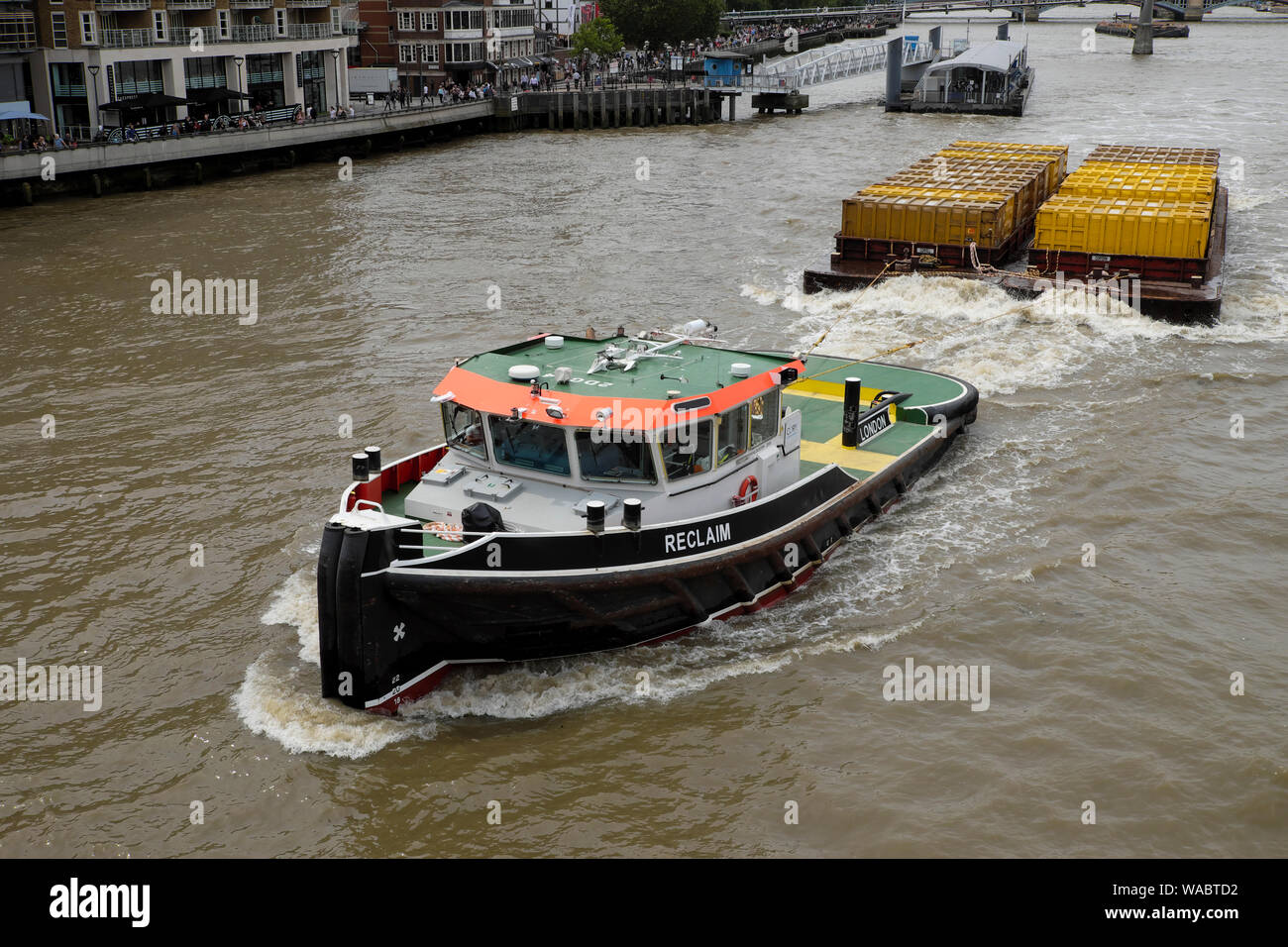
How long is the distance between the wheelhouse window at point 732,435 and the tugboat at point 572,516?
0.08 ft

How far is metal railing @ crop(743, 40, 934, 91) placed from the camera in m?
80.3

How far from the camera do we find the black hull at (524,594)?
13.8 m

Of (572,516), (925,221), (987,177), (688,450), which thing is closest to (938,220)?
(925,221)

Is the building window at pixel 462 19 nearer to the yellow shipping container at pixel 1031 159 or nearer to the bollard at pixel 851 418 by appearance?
the yellow shipping container at pixel 1031 159

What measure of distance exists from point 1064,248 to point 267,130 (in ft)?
129

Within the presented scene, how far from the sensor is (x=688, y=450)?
15.8 m

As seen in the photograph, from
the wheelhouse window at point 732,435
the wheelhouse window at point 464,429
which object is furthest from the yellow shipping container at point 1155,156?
the wheelhouse window at point 464,429

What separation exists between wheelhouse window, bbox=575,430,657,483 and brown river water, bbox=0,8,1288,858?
7.29 ft

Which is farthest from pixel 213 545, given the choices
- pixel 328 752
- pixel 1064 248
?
pixel 1064 248

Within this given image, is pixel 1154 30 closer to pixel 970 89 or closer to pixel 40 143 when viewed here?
pixel 970 89

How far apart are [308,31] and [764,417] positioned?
208 feet

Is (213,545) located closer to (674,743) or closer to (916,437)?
(674,743)

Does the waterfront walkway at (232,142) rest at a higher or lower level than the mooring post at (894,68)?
lower

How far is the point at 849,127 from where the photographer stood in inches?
2844
